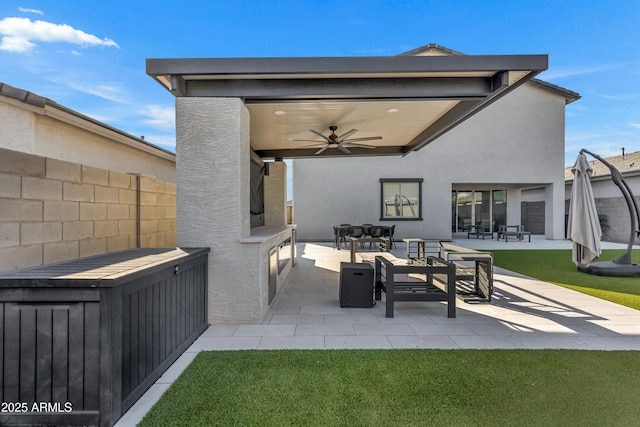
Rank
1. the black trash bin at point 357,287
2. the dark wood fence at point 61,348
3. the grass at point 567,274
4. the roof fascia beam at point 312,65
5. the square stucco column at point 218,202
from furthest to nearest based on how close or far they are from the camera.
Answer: the grass at point 567,274
the black trash bin at point 357,287
the square stucco column at point 218,202
the roof fascia beam at point 312,65
the dark wood fence at point 61,348

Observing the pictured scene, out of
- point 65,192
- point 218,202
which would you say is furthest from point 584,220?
point 65,192

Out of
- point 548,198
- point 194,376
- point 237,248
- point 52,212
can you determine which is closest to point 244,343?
point 194,376

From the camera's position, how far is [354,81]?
3773 mm

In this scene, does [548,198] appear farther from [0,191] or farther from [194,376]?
[0,191]

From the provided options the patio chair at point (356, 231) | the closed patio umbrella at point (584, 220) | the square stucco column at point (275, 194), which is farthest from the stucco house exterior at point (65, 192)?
the closed patio umbrella at point (584, 220)

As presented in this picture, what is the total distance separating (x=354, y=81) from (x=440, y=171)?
1019 centimetres

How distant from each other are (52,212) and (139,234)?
144cm

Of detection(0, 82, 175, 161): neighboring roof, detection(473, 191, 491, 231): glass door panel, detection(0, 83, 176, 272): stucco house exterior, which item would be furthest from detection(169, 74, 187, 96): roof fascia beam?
detection(473, 191, 491, 231): glass door panel

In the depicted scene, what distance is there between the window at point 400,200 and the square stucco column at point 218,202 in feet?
32.3

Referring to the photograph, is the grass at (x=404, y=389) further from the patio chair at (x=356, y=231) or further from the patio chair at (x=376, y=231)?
the patio chair at (x=356, y=231)

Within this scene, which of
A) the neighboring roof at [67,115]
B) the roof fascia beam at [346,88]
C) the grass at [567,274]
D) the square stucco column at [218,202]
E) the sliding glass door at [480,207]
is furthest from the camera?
the sliding glass door at [480,207]

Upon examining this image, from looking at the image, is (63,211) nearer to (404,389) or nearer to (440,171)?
(404,389)

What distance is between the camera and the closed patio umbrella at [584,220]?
5.56 meters

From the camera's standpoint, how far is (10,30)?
238 inches
